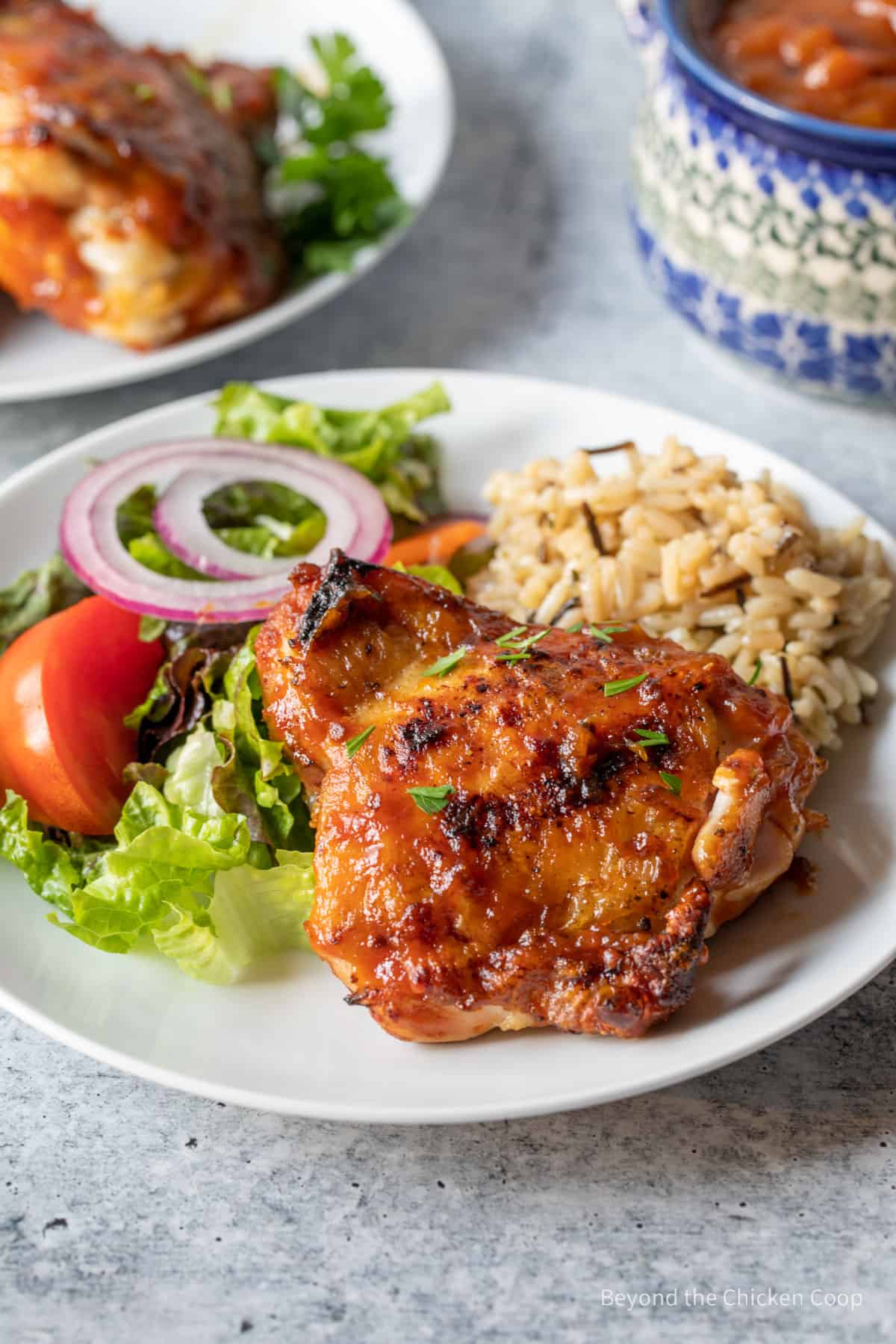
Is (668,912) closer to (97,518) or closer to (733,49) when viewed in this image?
(97,518)

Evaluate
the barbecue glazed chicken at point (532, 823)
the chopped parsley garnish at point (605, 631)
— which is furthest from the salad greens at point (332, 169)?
the barbecue glazed chicken at point (532, 823)

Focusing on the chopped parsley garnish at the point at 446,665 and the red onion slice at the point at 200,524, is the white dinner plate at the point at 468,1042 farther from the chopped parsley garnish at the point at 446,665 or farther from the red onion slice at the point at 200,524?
the red onion slice at the point at 200,524

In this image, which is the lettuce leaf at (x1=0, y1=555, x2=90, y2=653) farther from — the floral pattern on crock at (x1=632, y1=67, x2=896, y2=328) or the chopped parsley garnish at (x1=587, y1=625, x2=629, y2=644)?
the floral pattern on crock at (x1=632, y1=67, x2=896, y2=328)

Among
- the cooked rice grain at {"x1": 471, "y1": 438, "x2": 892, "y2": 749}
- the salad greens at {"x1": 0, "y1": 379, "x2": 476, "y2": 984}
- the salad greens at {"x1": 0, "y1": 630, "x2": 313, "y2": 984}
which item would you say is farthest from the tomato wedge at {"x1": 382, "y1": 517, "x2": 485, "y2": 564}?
the salad greens at {"x1": 0, "y1": 630, "x2": 313, "y2": 984}

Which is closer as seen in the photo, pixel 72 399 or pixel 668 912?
pixel 668 912

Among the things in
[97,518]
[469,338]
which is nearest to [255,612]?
[97,518]
